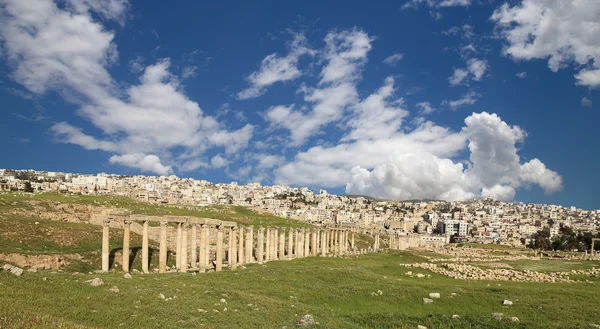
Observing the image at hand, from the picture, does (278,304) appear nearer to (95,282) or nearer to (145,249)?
(95,282)

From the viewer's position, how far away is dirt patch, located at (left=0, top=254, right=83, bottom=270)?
31312 mm

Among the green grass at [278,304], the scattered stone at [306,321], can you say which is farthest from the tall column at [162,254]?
the scattered stone at [306,321]

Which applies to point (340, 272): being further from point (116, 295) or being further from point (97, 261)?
point (97, 261)

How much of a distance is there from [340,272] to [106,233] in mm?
20052

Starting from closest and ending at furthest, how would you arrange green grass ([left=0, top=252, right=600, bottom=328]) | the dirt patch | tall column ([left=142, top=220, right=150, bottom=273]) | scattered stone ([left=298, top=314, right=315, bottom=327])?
green grass ([left=0, top=252, right=600, bottom=328]) → scattered stone ([left=298, top=314, right=315, bottom=327]) → the dirt patch → tall column ([left=142, top=220, right=150, bottom=273])

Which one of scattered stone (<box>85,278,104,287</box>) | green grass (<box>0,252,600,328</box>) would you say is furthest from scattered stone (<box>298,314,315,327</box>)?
scattered stone (<box>85,278,104,287</box>)

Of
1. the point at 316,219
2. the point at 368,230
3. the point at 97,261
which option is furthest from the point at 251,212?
the point at 316,219

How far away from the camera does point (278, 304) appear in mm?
21156

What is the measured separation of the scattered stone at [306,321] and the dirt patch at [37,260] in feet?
81.0

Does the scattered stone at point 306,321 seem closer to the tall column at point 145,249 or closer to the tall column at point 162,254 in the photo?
the tall column at point 162,254

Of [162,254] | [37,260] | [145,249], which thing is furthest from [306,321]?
[37,260]

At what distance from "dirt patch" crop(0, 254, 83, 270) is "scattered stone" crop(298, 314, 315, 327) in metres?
24.7

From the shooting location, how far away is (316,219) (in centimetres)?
19038

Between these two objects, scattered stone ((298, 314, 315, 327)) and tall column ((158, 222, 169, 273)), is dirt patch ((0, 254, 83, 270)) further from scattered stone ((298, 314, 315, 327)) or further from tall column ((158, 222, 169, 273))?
scattered stone ((298, 314, 315, 327))
